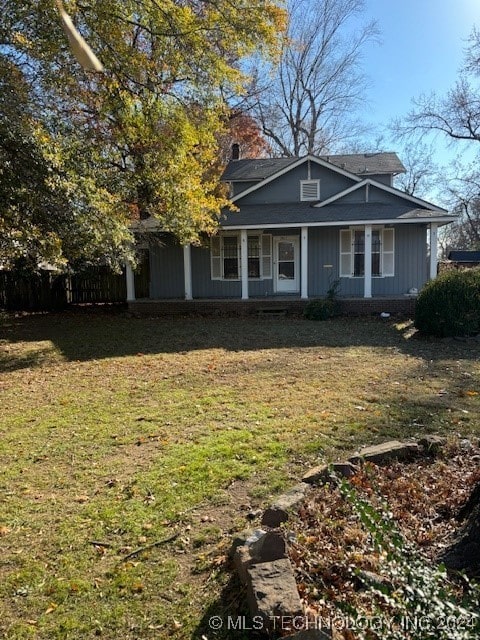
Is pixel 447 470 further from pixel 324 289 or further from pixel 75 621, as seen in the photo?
pixel 324 289

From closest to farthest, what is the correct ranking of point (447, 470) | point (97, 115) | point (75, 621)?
point (75, 621), point (447, 470), point (97, 115)

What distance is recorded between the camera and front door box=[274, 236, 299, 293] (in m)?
17.4

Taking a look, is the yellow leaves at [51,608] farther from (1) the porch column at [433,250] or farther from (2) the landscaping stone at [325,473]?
(1) the porch column at [433,250]

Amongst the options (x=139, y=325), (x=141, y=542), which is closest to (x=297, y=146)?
(x=139, y=325)

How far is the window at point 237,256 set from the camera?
1739cm

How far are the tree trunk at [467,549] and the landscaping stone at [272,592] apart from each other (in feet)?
2.56

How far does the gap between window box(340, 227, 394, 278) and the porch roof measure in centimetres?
84

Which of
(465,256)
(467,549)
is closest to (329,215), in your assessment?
(467,549)

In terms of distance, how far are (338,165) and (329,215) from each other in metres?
5.38

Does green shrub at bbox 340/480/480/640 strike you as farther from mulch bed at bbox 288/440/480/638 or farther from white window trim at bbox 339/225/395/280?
white window trim at bbox 339/225/395/280

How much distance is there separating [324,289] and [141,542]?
14.7m

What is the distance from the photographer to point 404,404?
5.71 metres

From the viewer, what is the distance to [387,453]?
396 centimetres

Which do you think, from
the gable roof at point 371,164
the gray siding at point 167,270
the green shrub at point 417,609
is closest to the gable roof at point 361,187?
the gable roof at point 371,164
